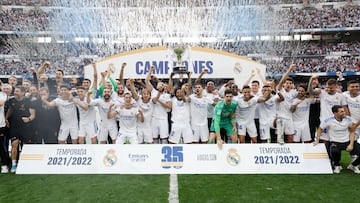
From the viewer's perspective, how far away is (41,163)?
6367 millimetres

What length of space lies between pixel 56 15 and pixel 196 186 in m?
41.3

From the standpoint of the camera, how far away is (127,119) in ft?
23.5

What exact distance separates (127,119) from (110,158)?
1.09 metres

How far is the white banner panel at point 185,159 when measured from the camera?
Answer: 623cm

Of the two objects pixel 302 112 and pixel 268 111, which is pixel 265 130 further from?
pixel 302 112

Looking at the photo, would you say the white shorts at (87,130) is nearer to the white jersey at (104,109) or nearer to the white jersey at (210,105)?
the white jersey at (104,109)

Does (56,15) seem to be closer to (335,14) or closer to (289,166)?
(335,14)

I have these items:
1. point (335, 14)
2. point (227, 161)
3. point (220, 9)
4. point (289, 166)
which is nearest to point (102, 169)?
point (227, 161)

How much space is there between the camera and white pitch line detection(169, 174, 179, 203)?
504 cm

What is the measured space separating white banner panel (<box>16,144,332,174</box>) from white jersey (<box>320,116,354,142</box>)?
23.3 inches

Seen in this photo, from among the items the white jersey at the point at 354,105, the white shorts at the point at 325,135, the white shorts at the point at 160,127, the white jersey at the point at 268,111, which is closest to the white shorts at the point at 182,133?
the white shorts at the point at 160,127

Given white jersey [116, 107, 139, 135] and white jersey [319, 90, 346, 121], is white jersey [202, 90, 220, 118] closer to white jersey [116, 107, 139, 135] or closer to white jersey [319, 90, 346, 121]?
white jersey [116, 107, 139, 135]

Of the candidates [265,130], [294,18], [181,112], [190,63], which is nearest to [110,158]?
[181,112]

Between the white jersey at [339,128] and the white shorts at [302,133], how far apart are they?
0.71 m
